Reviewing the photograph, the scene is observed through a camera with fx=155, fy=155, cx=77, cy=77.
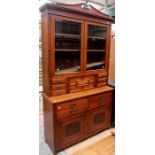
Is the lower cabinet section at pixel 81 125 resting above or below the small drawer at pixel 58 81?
below

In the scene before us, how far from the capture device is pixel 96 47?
2.48 meters

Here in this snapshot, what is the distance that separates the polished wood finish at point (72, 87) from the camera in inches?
74.6

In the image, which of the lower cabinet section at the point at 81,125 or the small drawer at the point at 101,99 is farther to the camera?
the small drawer at the point at 101,99

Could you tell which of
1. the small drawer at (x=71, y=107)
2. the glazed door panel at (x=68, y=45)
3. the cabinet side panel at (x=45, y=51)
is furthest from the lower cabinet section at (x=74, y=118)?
the glazed door panel at (x=68, y=45)

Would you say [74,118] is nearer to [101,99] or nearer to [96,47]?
[101,99]

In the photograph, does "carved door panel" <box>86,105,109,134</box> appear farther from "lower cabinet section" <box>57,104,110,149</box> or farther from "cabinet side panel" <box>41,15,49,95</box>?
"cabinet side panel" <box>41,15,49,95</box>

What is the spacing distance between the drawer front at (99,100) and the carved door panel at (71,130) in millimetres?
247

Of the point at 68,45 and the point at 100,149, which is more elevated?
the point at 68,45

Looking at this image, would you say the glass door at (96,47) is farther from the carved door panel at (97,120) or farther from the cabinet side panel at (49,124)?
the cabinet side panel at (49,124)

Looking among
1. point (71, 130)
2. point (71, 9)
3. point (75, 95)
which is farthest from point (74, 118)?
point (71, 9)

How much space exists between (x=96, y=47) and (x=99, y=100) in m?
0.84
